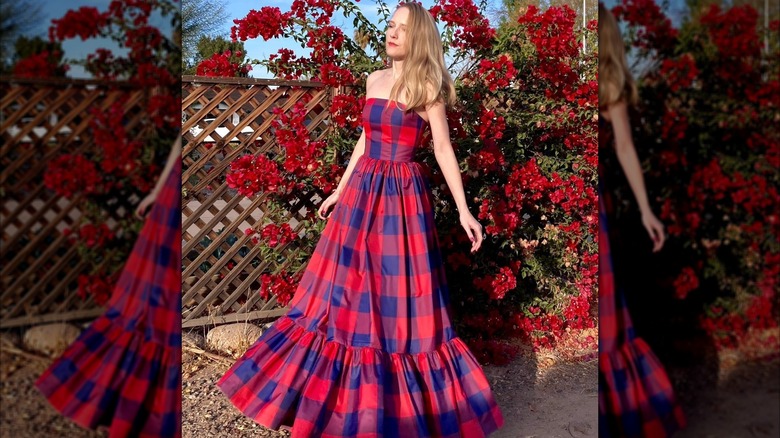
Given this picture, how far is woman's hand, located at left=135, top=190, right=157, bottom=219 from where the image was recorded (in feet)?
2.33

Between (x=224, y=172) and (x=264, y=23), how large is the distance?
3.41 feet

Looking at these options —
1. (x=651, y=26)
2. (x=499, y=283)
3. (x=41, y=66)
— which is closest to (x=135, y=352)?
(x=41, y=66)

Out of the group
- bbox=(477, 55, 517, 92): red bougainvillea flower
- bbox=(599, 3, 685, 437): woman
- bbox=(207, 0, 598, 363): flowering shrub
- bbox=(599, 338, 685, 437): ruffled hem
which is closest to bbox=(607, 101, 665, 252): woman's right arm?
bbox=(599, 3, 685, 437): woman

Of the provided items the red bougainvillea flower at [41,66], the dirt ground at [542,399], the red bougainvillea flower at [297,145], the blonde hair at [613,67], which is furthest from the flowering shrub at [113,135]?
the red bougainvillea flower at [297,145]

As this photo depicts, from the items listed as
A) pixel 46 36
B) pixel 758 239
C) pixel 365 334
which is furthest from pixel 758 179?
pixel 365 334

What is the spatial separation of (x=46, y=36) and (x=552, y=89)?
4114mm

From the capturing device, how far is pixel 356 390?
2555 millimetres

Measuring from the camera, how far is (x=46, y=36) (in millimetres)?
663

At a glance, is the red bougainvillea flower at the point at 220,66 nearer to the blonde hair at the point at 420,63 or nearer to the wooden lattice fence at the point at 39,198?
the blonde hair at the point at 420,63

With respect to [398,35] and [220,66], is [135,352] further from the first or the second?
[220,66]

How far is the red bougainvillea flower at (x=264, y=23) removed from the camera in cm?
416

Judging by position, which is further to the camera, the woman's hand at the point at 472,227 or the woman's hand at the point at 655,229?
the woman's hand at the point at 472,227

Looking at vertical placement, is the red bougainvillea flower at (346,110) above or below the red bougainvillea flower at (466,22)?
below

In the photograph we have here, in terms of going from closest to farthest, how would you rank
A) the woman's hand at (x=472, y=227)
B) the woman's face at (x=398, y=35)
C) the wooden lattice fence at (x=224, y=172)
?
the woman's hand at (x=472, y=227) → the woman's face at (x=398, y=35) → the wooden lattice fence at (x=224, y=172)
